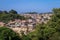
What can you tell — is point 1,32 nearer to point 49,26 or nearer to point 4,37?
point 4,37

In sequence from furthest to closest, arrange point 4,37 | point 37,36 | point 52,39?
1. point 4,37
2. point 37,36
3. point 52,39

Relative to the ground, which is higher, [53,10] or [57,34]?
[53,10]

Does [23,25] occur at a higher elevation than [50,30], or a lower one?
lower

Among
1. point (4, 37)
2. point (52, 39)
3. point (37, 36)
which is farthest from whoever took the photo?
point (4, 37)

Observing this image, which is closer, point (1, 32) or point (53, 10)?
point (53, 10)

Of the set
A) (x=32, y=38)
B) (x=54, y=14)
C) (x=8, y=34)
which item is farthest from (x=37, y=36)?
(x=8, y=34)

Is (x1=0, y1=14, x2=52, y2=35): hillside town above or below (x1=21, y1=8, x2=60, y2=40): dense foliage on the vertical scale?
below

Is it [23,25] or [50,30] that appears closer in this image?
[50,30]

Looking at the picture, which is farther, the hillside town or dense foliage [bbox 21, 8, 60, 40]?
the hillside town

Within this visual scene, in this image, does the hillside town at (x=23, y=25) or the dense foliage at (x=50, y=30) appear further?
the hillside town at (x=23, y=25)

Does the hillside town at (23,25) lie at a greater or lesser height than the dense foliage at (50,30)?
lesser
